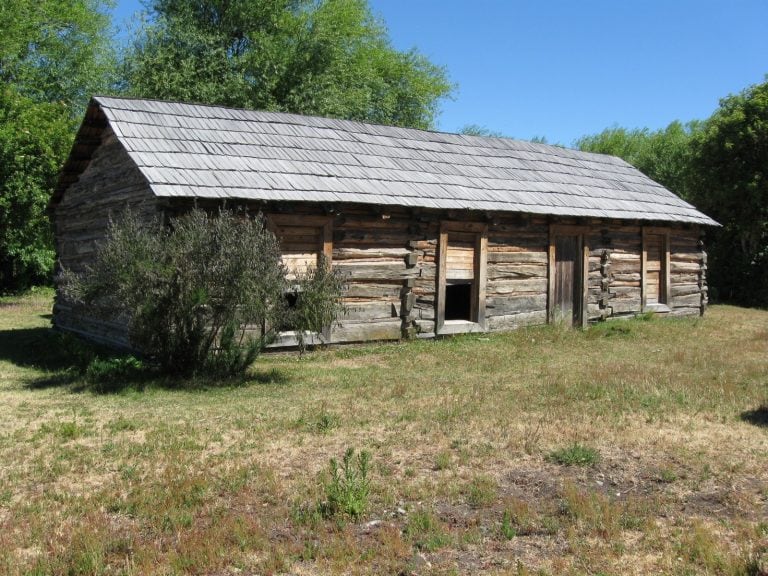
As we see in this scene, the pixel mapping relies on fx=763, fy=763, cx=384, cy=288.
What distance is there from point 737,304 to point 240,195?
70.0ft

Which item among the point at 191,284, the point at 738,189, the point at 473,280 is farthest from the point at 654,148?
the point at 191,284

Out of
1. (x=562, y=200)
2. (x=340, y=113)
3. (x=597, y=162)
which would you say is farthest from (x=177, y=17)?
(x=562, y=200)

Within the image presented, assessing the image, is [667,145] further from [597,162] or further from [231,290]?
[231,290]

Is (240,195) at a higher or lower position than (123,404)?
higher

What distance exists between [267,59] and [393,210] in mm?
19877

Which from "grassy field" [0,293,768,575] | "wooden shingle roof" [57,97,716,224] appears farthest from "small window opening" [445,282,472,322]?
"grassy field" [0,293,768,575]

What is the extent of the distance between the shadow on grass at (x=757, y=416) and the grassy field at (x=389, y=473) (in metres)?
0.05

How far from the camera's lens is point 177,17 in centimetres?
3195

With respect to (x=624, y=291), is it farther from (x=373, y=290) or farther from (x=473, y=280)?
(x=373, y=290)

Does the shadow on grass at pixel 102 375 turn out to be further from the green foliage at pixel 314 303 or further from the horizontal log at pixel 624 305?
the horizontal log at pixel 624 305

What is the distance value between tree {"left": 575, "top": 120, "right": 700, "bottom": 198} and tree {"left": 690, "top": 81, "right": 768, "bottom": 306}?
1232 centimetres

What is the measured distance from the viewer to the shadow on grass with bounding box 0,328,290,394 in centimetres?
1068

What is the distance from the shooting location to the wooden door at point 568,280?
58.9 ft

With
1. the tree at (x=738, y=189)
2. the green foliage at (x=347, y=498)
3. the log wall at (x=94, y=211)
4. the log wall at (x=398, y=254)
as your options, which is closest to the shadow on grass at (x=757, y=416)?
the green foliage at (x=347, y=498)
